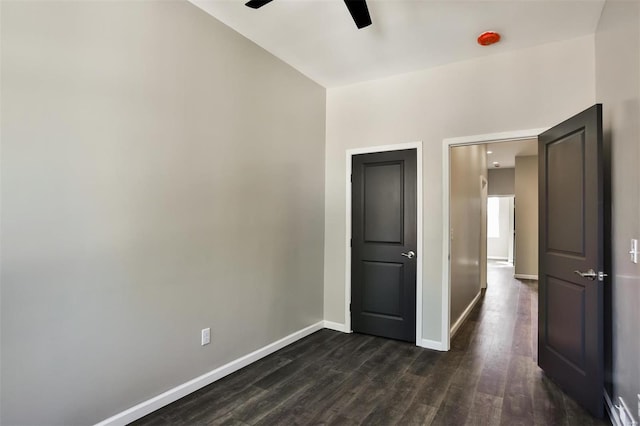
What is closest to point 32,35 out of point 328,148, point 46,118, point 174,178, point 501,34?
point 46,118

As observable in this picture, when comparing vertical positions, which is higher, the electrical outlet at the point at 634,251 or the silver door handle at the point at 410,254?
the electrical outlet at the point at 634,251

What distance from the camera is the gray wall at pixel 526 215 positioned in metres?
7.84

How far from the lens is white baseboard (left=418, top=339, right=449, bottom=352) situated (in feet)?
11.3

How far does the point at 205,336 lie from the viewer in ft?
8.64

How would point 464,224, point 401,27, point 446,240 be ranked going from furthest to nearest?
point 464,224, point 446,240, point 401,27

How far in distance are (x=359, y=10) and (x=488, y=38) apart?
159cm

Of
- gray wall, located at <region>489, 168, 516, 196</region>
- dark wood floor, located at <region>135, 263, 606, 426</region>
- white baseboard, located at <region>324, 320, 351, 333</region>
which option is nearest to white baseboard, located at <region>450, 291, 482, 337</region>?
dark wood floor, located at <region>135, 263, 606, 426</region>

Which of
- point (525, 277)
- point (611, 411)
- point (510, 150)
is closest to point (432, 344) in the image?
point (611, 411)

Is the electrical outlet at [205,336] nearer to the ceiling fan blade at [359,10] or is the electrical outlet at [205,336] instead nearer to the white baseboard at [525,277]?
the ceiling fan blade at [359,10]

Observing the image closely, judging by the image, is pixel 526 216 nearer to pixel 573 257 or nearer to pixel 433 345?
pixel 433 345

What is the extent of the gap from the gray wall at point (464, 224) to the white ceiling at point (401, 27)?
3.68 feet

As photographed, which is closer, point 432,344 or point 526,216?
point 432,344

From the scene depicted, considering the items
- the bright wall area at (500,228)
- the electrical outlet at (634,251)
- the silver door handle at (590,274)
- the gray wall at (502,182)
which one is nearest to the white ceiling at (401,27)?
the electrical outlet at (634,251)

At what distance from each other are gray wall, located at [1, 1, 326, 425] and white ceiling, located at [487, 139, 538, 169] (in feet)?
16.6
